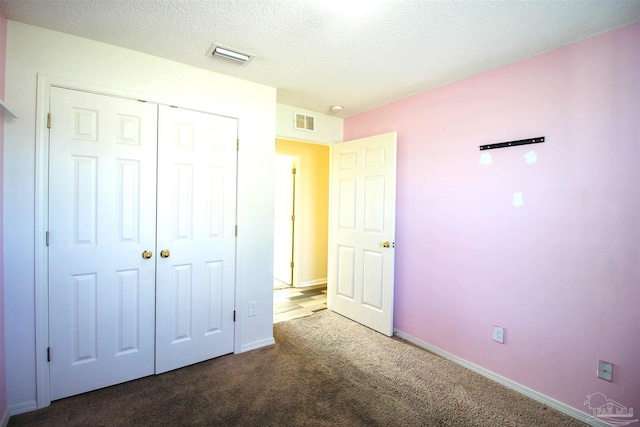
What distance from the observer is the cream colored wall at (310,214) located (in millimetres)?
4816

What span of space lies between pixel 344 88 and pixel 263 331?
2.44 metres

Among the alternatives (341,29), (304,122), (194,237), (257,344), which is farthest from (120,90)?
(257,344)

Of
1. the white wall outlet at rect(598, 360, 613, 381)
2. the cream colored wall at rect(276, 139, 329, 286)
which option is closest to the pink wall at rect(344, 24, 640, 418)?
the white wall outlet at rect(598, 360, 613, 381)

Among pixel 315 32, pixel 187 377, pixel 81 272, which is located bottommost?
pixel 187 377

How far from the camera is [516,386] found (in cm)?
218

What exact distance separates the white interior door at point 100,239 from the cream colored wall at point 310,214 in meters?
2.72

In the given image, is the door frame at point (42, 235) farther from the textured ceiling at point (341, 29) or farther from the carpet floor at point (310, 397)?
the textured ceiling at point (341, 29)

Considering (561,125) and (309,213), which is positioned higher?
(561,125)

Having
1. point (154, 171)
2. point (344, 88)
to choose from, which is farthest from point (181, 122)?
point (344, 88)

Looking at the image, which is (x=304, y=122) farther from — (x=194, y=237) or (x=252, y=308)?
(x=252, y=308)

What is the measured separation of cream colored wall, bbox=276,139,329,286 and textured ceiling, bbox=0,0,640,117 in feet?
7.87

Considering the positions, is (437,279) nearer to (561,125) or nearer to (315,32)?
(561,125)

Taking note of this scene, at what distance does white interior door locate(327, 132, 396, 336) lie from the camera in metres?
3.03

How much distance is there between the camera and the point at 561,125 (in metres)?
1.99
